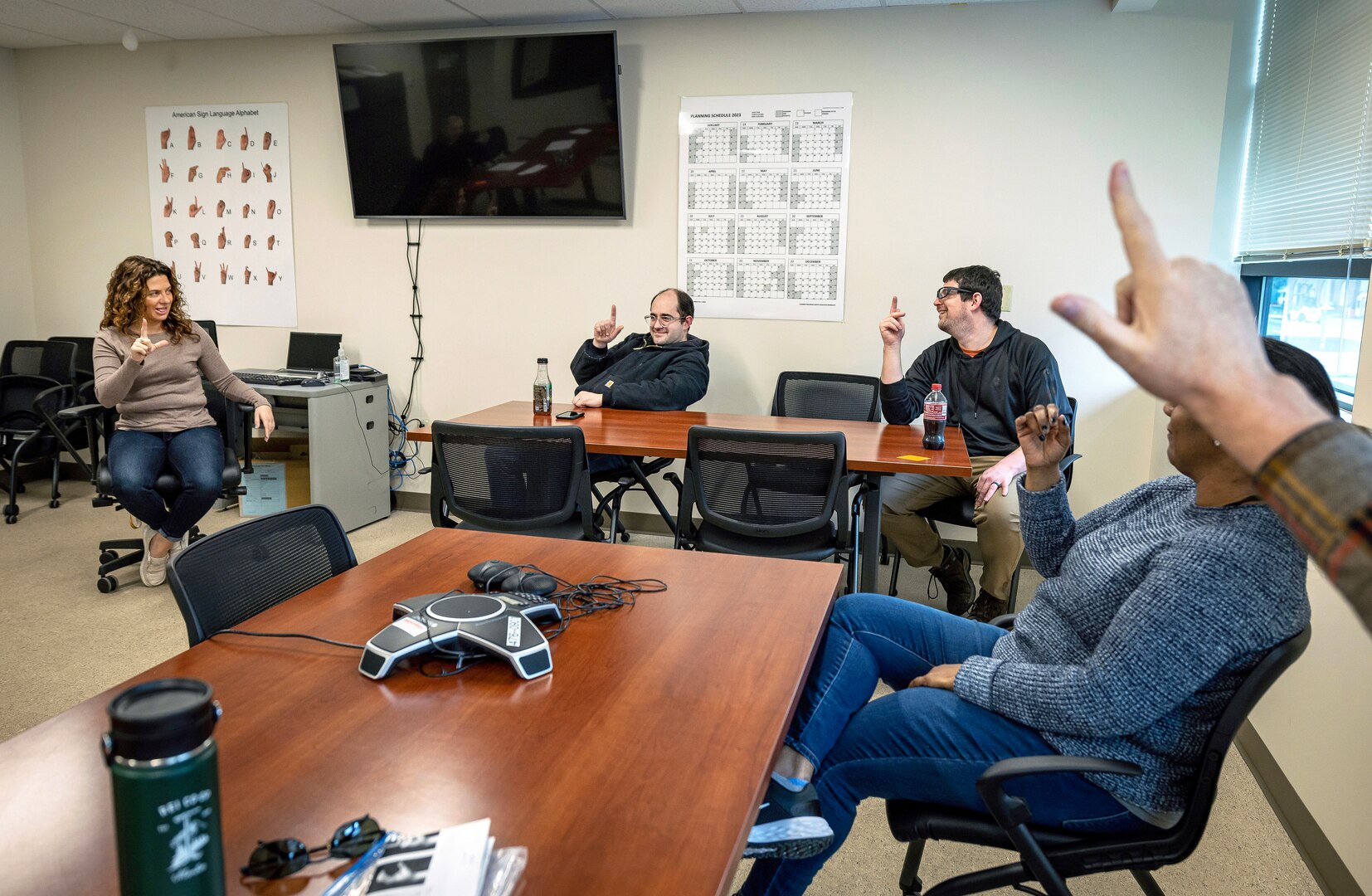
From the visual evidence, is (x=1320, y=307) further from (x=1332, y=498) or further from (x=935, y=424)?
(x=1332, y=498)

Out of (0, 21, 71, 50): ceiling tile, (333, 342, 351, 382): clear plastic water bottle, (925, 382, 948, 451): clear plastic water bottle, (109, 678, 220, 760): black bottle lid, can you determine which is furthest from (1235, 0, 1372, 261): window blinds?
(0, 21, 71, 50): ceiling tile

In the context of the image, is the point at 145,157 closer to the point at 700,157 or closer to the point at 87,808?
the point at 700,157

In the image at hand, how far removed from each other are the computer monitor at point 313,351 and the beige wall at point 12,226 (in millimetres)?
1956

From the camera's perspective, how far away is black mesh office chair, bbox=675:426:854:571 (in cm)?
275

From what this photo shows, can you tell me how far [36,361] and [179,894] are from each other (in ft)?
19.6

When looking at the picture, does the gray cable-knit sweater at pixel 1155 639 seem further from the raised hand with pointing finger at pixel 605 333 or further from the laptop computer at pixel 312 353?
the laptop computer at pixel 312 353

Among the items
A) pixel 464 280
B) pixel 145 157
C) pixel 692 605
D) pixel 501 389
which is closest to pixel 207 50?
pixel 145 157

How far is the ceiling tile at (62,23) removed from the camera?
4.55m

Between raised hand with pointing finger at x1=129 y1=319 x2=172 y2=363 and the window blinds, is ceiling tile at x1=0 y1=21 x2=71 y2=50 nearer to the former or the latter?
raised hand with pointing finger at x1=129 y1=319 x2=172 y2=363

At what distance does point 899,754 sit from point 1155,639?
44 centimetres

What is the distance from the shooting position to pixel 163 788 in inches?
23.4

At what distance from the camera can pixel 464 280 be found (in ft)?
16.3

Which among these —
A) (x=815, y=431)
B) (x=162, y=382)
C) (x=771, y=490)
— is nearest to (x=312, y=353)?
(x=162, y=382)

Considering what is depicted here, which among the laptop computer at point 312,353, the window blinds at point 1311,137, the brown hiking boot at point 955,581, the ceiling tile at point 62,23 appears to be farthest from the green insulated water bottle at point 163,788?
the ceiling tile at point 62,23
